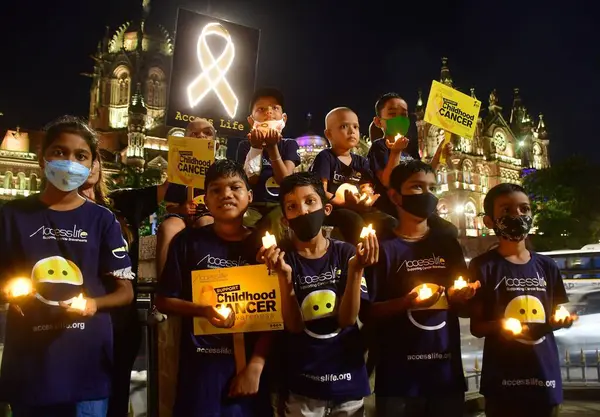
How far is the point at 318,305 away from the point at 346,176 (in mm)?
1921

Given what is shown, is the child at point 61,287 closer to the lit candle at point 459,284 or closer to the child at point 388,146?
the lit candle at point 459,284

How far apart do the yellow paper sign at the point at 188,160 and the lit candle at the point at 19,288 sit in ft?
5.78

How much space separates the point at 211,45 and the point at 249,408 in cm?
400

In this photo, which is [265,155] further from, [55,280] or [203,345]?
[55,280]

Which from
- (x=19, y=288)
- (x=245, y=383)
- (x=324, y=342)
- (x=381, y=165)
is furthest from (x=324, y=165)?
(x=19, y=288)

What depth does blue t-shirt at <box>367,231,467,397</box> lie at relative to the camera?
3.57m

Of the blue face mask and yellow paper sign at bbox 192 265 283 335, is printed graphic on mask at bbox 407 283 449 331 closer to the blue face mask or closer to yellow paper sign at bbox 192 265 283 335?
yellow paper sign at bbox 192 265 283 335

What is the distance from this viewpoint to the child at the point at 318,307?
3303mm

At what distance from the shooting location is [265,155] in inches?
204

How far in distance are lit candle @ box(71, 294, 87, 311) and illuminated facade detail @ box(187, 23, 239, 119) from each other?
3024 millimetres

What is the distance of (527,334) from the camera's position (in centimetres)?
364

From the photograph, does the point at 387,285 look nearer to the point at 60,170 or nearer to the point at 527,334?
the point at 527,334

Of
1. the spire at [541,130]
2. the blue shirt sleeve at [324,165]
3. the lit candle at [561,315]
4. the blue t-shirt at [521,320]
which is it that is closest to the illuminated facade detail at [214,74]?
the blue shirt sleeve at [324,165]

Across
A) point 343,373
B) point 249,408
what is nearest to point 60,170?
point 249,408
